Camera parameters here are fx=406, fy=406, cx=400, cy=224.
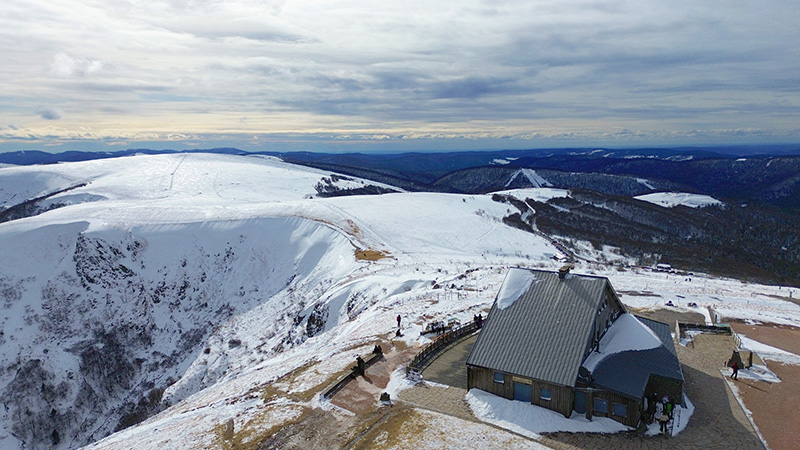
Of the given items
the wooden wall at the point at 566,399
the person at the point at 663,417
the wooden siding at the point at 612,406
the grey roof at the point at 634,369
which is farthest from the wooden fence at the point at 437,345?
the person at the point at 663,417

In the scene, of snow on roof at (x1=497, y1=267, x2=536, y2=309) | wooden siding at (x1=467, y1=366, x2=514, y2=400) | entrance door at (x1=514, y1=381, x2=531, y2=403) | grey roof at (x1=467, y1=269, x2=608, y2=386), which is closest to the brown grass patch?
snow on roof at (x1=497, y1=267, x2=536, y2=309)

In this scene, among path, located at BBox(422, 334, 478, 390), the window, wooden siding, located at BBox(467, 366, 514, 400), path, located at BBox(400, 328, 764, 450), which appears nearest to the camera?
path, located at BBox(400, 328, 764, 450)

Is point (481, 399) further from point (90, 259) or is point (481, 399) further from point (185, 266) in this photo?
point (90, 259)

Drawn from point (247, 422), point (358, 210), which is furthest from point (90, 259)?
point (247, 422)

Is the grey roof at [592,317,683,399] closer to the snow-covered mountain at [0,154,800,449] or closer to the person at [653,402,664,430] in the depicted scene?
the person at [653,402,664,430]

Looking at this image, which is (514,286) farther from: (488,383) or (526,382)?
(488,383)
